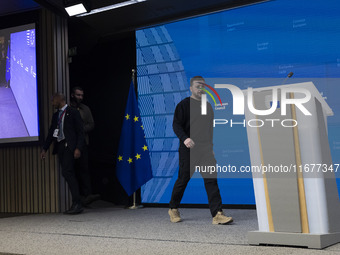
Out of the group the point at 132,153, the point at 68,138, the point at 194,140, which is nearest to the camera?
the point at 194,140

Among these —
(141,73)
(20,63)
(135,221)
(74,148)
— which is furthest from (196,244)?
(20,63)

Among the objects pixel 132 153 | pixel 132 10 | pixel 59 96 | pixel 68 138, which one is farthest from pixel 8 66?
pixel 132 153

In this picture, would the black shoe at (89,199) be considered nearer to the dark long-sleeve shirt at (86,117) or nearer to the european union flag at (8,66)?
the dark long-sleeve shirt at (86,117)

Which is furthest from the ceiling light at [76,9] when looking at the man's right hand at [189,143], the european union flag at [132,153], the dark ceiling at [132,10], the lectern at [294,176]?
the lectern at [294,176]

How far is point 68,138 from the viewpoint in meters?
4.77

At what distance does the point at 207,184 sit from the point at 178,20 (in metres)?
2.44

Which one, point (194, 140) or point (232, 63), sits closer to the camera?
point (194, 140)

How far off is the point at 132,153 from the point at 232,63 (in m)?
1.67

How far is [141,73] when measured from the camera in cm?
554

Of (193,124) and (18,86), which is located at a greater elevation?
(18,86)

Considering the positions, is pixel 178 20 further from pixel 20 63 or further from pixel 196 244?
pixel 196 244

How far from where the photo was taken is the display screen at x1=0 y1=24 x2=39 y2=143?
5.33 meters

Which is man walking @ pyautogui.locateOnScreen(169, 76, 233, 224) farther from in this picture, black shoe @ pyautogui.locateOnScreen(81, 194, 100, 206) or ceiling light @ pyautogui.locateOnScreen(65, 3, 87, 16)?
black shoe @ pyautogui.locateOnScreen(81, 194, 100, 206)

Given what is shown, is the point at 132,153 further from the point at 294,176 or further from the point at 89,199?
the point at 294,176
